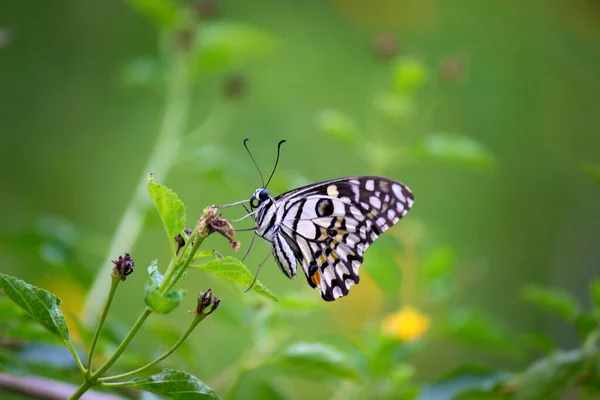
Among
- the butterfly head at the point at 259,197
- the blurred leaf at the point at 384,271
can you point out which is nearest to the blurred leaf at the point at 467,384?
the blurred leaf at the point at 384,271

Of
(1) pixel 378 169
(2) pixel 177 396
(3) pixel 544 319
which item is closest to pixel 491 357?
(3) pixel 544 319

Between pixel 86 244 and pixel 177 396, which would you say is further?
pixel 86 244

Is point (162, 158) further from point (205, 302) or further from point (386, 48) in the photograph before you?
point (205, 302)

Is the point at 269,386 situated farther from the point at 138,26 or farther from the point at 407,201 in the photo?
the point at 138,26

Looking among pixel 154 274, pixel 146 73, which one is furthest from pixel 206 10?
pixel 154 274

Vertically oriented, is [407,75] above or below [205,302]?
above

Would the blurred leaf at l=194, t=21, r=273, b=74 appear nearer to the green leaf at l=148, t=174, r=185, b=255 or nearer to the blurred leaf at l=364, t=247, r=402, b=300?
the blurred leaf at l=364, t=247, r=402, b=300

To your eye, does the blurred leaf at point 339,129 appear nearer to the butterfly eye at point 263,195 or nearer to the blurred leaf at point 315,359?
the butterfly eye at point 263,195
